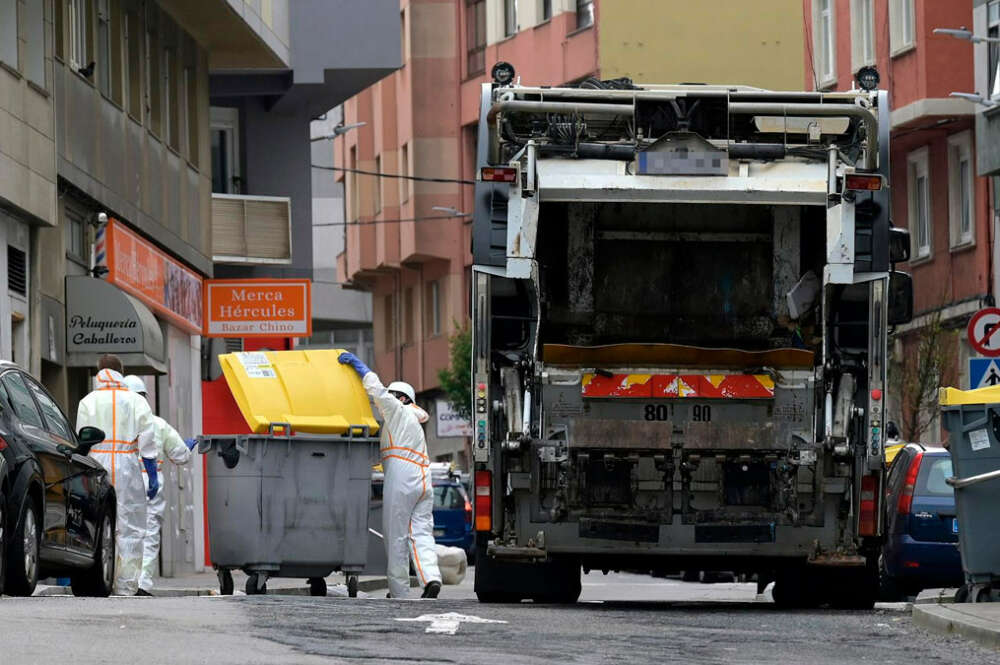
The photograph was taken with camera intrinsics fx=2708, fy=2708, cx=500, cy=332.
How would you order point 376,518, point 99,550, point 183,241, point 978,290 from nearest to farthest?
point 99,550
point 376,518
point 183,241
point 978,290

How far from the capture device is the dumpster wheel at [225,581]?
1888cm

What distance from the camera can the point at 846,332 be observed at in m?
14.5

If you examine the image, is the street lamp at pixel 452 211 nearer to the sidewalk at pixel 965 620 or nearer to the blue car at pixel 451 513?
the blue car at pixel 451 513

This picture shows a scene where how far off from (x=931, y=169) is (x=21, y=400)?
2949 cm

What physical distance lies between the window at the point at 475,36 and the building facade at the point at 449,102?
1.7 inches

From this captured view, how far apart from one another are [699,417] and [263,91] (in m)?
21.7

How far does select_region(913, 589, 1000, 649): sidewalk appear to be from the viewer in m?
12.1

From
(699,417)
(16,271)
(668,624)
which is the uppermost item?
(16,271)

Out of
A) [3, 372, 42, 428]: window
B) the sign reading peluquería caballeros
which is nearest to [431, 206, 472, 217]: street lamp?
the sign reading peluquería caballeros

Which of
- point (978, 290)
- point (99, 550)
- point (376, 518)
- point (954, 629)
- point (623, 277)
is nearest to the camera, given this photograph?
point (954, 629)

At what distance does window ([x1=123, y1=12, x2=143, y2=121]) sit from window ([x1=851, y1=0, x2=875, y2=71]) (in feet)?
57.7

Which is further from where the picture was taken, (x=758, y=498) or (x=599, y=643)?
(x=758, y=498)

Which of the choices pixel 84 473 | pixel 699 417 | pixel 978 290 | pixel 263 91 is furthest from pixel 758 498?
pixel 978 290

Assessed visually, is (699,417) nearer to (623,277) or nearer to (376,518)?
(623,277)
